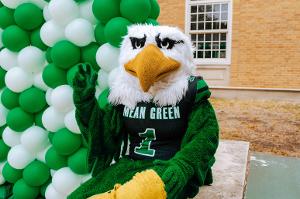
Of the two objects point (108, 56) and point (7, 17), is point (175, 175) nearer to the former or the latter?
point (108, 56)

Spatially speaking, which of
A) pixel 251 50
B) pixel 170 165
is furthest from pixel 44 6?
pixel 251 50

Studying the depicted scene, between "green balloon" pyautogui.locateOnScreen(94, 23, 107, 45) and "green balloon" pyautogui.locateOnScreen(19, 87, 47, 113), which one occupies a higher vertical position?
"green balloon" pyautogui.locateOnScreen(94, 23, 107, 45)

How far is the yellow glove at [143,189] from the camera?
1190 millimetres

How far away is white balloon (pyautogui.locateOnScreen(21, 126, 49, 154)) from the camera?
7.38ft

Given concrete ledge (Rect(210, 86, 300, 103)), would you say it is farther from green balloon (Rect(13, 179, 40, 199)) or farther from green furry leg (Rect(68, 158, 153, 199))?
green furry leg (Rect(68, 158, 153, 199))

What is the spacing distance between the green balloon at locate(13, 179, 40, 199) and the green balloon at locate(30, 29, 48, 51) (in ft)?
3.02

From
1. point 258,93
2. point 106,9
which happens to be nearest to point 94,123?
point 106,9

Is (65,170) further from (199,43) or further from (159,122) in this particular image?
(199,43)

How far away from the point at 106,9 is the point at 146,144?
2.64 ft

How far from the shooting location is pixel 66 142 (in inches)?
81.8

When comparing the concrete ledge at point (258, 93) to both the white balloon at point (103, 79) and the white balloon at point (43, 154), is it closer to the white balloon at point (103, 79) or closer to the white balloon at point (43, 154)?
the white balloon at point (43, 154)

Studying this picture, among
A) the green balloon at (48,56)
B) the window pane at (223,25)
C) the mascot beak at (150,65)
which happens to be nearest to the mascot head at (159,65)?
the mascot beak at (150,65)

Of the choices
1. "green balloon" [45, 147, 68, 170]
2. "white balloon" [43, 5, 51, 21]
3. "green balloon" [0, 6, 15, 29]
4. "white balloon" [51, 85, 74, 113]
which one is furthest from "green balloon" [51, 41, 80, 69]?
"green balloon" [45, 147, 68, 170]

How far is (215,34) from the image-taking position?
9.51 m
